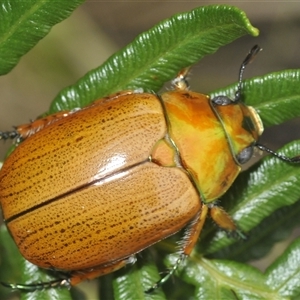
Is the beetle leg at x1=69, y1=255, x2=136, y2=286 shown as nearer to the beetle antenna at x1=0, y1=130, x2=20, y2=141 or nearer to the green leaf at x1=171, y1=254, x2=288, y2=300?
the green leaf at x1=171, y1=254, x2=288, y2=300

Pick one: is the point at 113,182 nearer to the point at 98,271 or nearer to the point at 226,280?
the point at 98,271

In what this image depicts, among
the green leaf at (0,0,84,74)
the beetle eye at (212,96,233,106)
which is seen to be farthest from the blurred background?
the green leaf at (0,0,84,74)

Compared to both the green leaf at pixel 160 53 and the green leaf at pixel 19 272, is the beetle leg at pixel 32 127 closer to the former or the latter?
the green leaf at pixel 160 53

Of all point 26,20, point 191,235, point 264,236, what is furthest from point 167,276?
point 26,20

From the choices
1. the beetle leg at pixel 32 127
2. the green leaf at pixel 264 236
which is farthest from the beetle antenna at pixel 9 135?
the green leaf at pixel 264 236

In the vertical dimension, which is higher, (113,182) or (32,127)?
(32,127)

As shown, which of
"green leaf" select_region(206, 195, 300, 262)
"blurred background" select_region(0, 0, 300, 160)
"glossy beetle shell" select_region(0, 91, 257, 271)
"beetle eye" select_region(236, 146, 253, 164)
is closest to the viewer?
"glossy beetle shell" select_region(0, 91, 257, 271)
